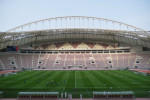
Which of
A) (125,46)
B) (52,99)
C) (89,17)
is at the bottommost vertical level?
(52,99)

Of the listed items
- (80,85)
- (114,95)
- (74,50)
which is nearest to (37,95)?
(80,85)

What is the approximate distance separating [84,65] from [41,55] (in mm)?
24295

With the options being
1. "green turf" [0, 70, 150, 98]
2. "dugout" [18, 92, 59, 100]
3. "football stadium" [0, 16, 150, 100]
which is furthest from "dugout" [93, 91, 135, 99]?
"football stadium" [0, 16, 150, 100]

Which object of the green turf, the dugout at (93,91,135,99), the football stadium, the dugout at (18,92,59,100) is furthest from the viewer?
the football stadium

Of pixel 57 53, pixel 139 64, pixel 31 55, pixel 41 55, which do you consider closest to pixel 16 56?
pixel 31 55

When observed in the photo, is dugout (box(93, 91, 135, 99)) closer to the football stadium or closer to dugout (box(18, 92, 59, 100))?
dugout (box(18, 92, 59, 100))

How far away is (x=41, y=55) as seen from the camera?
65688mm

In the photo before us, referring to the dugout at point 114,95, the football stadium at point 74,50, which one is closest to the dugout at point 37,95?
the dugout at point 114,95

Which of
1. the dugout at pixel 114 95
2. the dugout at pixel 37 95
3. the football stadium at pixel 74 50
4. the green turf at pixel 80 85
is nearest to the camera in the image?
the dugout at pixel 114 95

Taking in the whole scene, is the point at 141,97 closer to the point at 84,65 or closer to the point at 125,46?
the point at 84,65

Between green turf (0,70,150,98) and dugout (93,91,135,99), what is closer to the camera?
dugout (93,91,135,99)

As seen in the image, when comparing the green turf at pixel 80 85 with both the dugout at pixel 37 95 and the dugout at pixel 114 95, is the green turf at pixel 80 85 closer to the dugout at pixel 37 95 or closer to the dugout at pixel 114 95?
the dugout at pixel 114 95

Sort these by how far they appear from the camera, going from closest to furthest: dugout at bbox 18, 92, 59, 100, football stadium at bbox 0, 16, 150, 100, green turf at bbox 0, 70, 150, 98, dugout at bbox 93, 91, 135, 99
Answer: dugout at bbox 93, 91, 135, 99 < dugout at bbox 18, 92, 59, 100 < green turf at bbox 0, 70, 150, 98 < football stadium at bbox 0, 16, 150, 100

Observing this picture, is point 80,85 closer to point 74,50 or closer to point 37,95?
point 37,95
